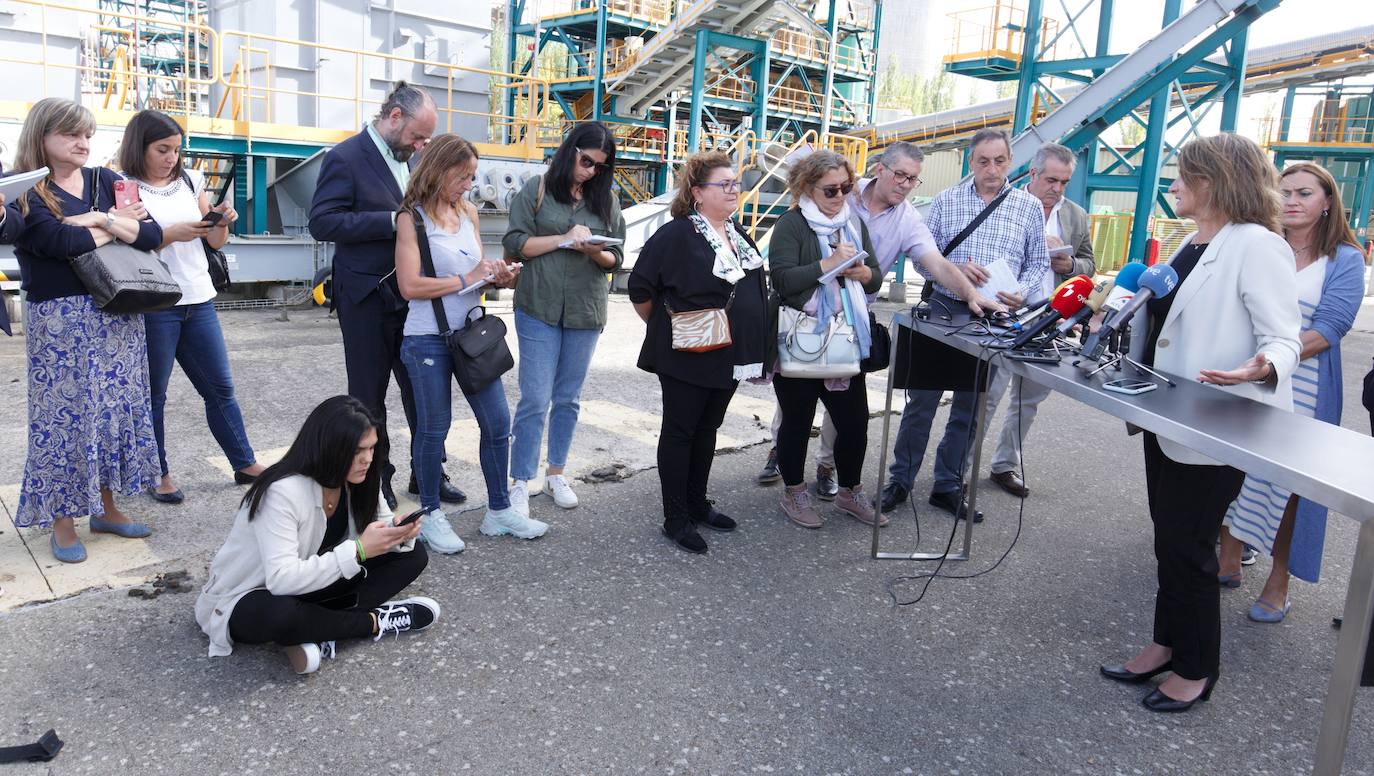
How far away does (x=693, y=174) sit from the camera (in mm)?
4184

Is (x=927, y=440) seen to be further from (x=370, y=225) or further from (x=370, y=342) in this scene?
(x=370, y=225)

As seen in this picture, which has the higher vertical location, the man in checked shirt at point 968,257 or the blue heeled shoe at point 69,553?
the man in checked shirt at point 968,257


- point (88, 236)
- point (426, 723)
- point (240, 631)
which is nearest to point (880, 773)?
point (426, 723)

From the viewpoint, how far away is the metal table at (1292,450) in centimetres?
193

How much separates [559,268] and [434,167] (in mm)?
740

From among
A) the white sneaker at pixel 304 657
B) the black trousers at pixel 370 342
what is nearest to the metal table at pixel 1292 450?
the white sneaker at pixel 304 657

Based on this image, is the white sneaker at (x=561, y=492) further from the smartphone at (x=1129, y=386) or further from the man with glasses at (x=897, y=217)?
the smartphone at (x=1129, y=386)

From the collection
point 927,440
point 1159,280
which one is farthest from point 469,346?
point 1159,280

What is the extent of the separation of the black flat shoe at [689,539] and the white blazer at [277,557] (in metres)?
1.58

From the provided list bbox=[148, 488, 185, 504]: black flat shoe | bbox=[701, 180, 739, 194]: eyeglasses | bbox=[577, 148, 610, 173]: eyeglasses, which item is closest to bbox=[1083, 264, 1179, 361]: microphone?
bbox=[701, 180, 739, 194]: eyeglasses

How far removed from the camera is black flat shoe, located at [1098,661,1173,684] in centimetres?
325

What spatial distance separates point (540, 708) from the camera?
115 inches

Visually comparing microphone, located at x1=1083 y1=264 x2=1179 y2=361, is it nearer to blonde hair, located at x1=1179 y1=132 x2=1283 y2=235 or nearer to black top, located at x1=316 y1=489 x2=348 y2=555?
blonde hair, located at x1=1179 y1=132 x2=1283 y2=235

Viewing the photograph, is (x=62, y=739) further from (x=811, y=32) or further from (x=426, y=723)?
(x=811, y=32)
